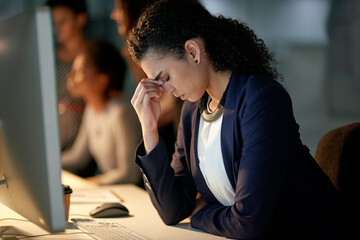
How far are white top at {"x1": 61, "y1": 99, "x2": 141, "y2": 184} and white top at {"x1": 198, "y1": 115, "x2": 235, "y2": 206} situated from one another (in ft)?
4.05

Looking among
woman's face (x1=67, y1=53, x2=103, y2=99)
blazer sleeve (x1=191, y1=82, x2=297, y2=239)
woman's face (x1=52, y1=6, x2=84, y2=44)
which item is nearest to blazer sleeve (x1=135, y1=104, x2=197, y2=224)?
blazer sleeve (x1=191, y1=82, x2=297, y2=239)

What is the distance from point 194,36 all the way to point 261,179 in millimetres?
449

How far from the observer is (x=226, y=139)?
1313 millimetres

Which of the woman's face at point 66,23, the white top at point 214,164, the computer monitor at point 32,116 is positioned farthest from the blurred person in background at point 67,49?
the computer monitor at point 32,116

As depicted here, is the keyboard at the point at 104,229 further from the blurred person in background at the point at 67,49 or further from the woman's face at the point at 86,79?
the blurred person in background at the point at 67,49

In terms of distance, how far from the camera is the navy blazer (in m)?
1.18

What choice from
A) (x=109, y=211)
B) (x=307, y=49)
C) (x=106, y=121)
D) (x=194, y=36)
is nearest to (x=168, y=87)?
(x=194, y=36)

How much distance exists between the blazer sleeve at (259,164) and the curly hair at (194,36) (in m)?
0.16

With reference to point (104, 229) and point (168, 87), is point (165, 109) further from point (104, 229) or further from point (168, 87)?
point (104, 229)

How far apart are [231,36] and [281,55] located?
223cm

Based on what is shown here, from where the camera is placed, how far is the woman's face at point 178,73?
1334 mm

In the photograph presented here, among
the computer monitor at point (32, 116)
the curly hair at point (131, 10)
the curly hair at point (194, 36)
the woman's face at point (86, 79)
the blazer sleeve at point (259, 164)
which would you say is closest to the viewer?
the computer monitor at point (32, 116)

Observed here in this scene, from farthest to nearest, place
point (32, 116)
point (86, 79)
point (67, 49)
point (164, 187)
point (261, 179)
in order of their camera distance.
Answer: point (67, 49), point (86, 79), point (164, 187), point (261, 179), point (32, 116)

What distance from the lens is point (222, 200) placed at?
1.39m
